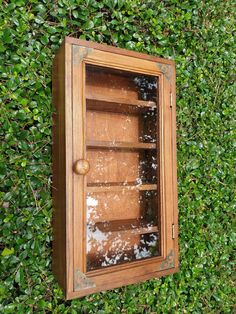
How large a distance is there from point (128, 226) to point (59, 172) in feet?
1.04

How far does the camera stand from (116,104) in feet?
3.26

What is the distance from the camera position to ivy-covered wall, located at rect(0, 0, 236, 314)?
0.94m

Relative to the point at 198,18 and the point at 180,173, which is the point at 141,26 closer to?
the point at 198,18

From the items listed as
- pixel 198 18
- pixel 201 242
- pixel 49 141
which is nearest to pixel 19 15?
pixel 49 141

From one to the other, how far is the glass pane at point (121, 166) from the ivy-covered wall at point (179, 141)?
0.18m

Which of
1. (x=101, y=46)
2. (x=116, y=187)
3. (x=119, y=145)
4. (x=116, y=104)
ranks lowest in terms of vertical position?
(x=116, y=187)

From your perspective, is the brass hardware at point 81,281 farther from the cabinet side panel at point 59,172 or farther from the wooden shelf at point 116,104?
the wooden shelf at point 116,104

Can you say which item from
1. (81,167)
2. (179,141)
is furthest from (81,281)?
(179,141)

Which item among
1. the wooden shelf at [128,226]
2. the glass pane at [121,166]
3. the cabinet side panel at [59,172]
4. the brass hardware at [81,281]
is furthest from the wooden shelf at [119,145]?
the brass hardware at [81,281]

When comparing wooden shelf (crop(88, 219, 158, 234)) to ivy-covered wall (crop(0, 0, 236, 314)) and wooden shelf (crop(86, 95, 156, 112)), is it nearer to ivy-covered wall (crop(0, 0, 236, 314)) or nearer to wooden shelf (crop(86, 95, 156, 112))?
ivy-covered wall (crop(0, 0, 236, 314))

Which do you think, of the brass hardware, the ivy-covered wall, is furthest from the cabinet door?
the ivy-covered wall

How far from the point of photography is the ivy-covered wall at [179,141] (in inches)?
36.8

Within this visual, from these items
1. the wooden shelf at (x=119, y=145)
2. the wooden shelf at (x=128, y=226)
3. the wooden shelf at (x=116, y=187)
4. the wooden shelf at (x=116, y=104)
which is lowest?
the wooden shelf at (x=128, y=226)

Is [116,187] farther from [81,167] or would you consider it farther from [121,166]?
[81,167]
